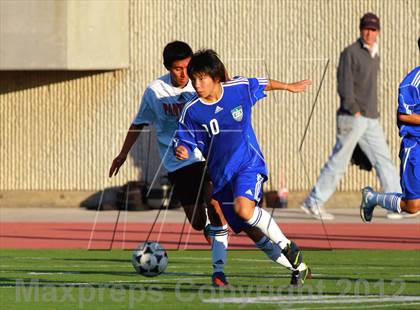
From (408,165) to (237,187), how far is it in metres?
1.92

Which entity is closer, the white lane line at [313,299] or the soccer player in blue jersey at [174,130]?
the white lane line at [313,299]

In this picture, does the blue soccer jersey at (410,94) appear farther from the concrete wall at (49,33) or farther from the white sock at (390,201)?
the concrete wall at (49,33)

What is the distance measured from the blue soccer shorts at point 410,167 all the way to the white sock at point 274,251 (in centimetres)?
164

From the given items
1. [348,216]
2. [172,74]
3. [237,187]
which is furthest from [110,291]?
[348,216]

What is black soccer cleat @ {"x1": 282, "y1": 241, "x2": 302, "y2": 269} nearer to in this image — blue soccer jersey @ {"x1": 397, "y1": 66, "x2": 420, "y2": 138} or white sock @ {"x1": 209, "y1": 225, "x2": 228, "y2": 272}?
white sock @ {"x1": 209, "y1": 225, "x2": 228, "y2": 272}

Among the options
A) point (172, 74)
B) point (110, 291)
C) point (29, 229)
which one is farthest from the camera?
point (29, 229)

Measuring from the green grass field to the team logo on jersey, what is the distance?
1.40 meters

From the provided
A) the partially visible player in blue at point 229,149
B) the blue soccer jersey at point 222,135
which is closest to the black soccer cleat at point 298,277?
the partially visible player in blue at point 229,149

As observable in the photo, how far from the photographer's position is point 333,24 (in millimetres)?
23250

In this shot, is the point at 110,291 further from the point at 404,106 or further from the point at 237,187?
the point at 404,106

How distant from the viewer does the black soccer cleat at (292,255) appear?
11.4 metres

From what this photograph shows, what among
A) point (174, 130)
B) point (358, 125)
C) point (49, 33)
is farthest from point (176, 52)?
point (49, 33)

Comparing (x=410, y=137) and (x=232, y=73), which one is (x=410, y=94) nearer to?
(x=410, y=137)

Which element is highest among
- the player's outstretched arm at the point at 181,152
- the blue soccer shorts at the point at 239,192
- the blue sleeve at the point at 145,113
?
the blue sleeve at the point at 145,113
